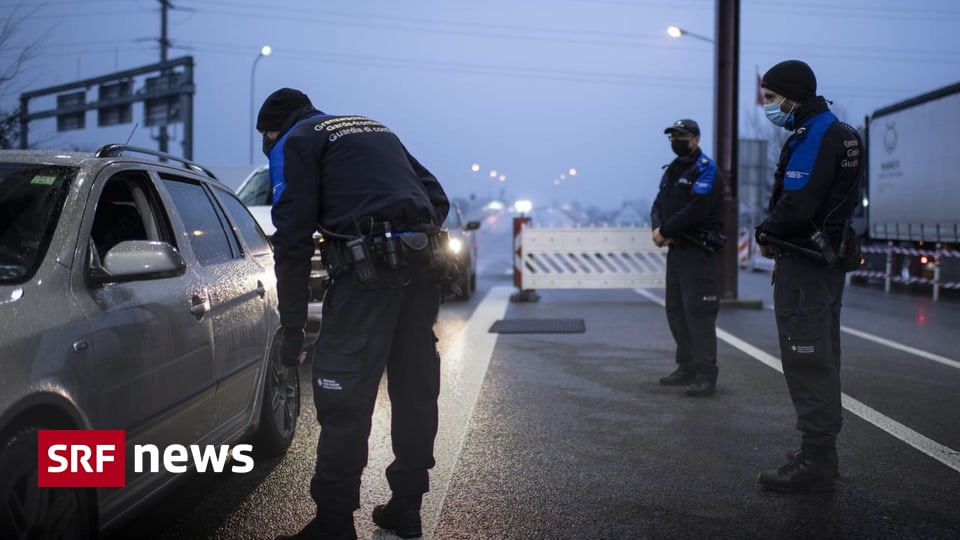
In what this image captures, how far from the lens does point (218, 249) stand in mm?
4520

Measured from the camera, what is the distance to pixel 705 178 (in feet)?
22.4

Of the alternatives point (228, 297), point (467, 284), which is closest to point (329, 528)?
point (228, 297)

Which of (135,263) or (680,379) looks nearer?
(135,263)

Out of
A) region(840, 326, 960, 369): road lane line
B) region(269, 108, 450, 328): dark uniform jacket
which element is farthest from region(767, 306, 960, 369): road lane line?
region(269, 108, 450, 328): dark uniform jacket

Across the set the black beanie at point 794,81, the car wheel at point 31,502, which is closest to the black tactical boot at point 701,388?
the black beanie at point 794,81

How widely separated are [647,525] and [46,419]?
230 cm

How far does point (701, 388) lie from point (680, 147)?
5.83ft

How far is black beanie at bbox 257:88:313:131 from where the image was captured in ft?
12.4

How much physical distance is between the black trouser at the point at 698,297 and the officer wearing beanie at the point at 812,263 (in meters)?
2.17

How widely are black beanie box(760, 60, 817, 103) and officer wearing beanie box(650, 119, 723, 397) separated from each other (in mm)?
2257

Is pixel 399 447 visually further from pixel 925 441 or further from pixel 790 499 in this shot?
pixel 925 441

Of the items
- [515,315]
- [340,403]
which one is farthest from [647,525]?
[515,315]

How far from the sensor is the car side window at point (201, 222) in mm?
4242

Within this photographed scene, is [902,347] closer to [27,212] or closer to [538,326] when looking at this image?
[538,326]
